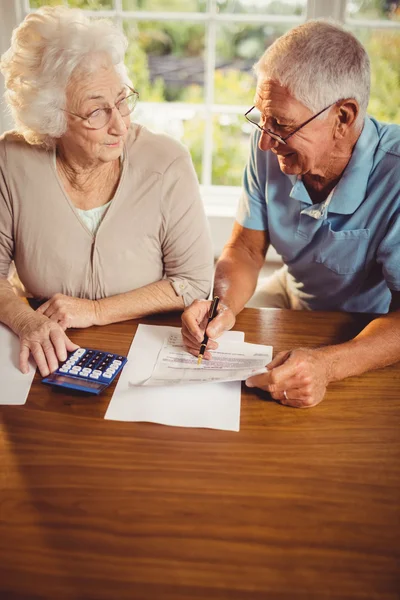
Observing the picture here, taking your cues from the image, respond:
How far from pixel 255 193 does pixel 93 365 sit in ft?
2.50

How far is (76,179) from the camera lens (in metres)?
1.66

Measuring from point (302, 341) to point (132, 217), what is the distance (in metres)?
0.58

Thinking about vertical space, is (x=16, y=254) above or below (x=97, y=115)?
below

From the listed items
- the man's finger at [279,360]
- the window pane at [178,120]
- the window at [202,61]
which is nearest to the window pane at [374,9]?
the window at [202,61]

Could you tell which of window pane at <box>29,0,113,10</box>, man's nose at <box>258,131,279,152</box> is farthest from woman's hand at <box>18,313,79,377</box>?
window pane at <box>29,0,113,10</box>

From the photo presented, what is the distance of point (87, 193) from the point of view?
167cm

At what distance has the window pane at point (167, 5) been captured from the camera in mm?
3016

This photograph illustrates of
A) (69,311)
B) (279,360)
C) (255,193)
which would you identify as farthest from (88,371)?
(255,193)

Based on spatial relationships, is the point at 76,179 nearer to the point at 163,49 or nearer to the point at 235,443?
the point at 235,443

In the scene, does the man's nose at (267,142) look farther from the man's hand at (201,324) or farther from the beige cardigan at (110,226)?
the man's hand at (201,324)

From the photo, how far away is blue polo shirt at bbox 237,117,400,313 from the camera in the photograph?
60.2 inches

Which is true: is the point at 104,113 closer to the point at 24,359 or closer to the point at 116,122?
the point at 116,122

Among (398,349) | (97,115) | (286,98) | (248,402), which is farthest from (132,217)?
(398,349)

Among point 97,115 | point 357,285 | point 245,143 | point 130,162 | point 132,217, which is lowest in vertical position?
point 245,143
